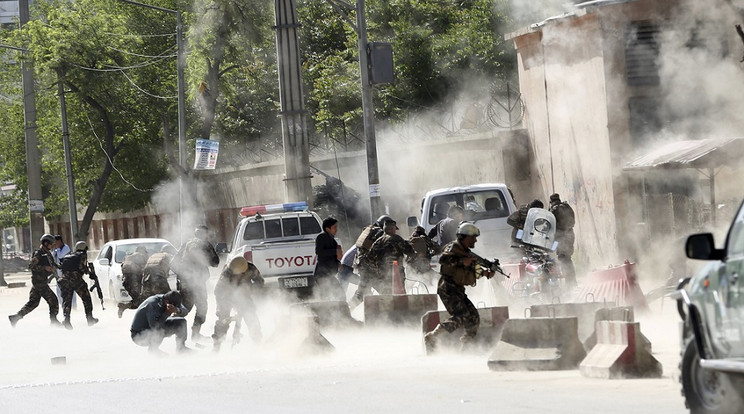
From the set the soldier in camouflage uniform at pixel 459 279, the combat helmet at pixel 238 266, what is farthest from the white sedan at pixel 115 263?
the soldier in camouflage uniform at pixel 459 279

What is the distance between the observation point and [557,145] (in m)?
26.6

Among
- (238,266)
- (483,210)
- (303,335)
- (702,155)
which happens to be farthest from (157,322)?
(702,155)

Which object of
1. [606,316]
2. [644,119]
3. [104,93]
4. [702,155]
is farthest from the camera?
[104,93]

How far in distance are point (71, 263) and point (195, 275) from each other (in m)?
5.17

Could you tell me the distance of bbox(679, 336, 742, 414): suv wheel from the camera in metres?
7.47

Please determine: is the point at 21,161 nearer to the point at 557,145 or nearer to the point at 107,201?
the point at 107,201

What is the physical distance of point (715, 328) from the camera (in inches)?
292

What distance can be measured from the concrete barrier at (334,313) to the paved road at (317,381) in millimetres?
143

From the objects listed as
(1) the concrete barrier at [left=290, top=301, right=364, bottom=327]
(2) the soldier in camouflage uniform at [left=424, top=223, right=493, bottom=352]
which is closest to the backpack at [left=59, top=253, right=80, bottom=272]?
(1) the concrete barrier at [left=290, top=301, right=364, bottom=327]

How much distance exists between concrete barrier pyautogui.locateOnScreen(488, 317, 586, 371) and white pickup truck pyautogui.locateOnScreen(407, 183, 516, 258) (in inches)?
349

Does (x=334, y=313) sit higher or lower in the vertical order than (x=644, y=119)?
lower

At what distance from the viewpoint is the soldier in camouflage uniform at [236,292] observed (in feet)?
49.8

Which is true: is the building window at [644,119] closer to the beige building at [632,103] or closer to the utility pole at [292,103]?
the beige building at [632,103]

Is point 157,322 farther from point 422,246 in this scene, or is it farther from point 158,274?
point 422,246
